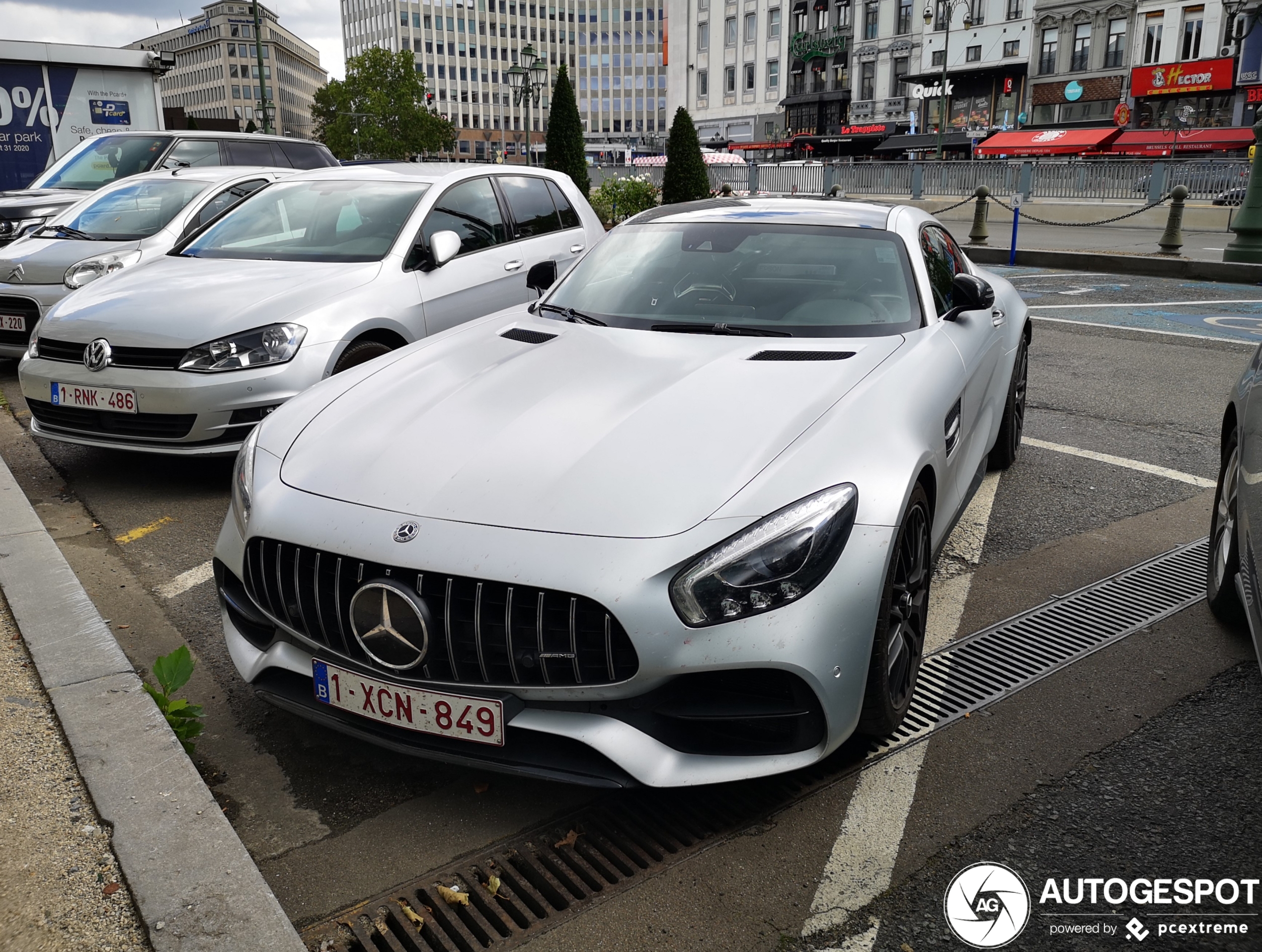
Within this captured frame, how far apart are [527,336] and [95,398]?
264cm

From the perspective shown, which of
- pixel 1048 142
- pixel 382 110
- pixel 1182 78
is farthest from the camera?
pixel 382 110

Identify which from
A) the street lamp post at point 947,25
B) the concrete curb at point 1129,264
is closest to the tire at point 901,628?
the concrete curb at point 1129,264

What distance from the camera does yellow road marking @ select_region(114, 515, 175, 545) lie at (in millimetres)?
4797

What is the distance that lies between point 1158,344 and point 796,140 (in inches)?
2792

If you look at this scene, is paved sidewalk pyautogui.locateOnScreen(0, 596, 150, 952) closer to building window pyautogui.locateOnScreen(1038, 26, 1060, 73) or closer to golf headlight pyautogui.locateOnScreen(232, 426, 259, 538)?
golf headlight pyautogui.locateOnScreen(232, 426, 259, 538)

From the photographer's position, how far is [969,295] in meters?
3.99

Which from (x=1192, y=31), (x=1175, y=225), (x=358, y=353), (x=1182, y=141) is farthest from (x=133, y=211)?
(x=1192, y=31)

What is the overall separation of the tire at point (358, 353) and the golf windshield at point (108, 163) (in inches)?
272

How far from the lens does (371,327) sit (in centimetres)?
561

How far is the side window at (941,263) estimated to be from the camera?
13.5 feet

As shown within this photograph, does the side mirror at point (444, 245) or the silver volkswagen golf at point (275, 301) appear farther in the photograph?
the side mirror at point (444, 245)

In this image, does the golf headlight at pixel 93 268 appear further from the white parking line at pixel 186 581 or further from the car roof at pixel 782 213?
the car roof at pixel 782 213

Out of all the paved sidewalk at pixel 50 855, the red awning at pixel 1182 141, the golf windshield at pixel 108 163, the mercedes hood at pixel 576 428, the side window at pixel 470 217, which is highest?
the red awning at pixel 1182 141

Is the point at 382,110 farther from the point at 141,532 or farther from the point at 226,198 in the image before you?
the point at 141,532
